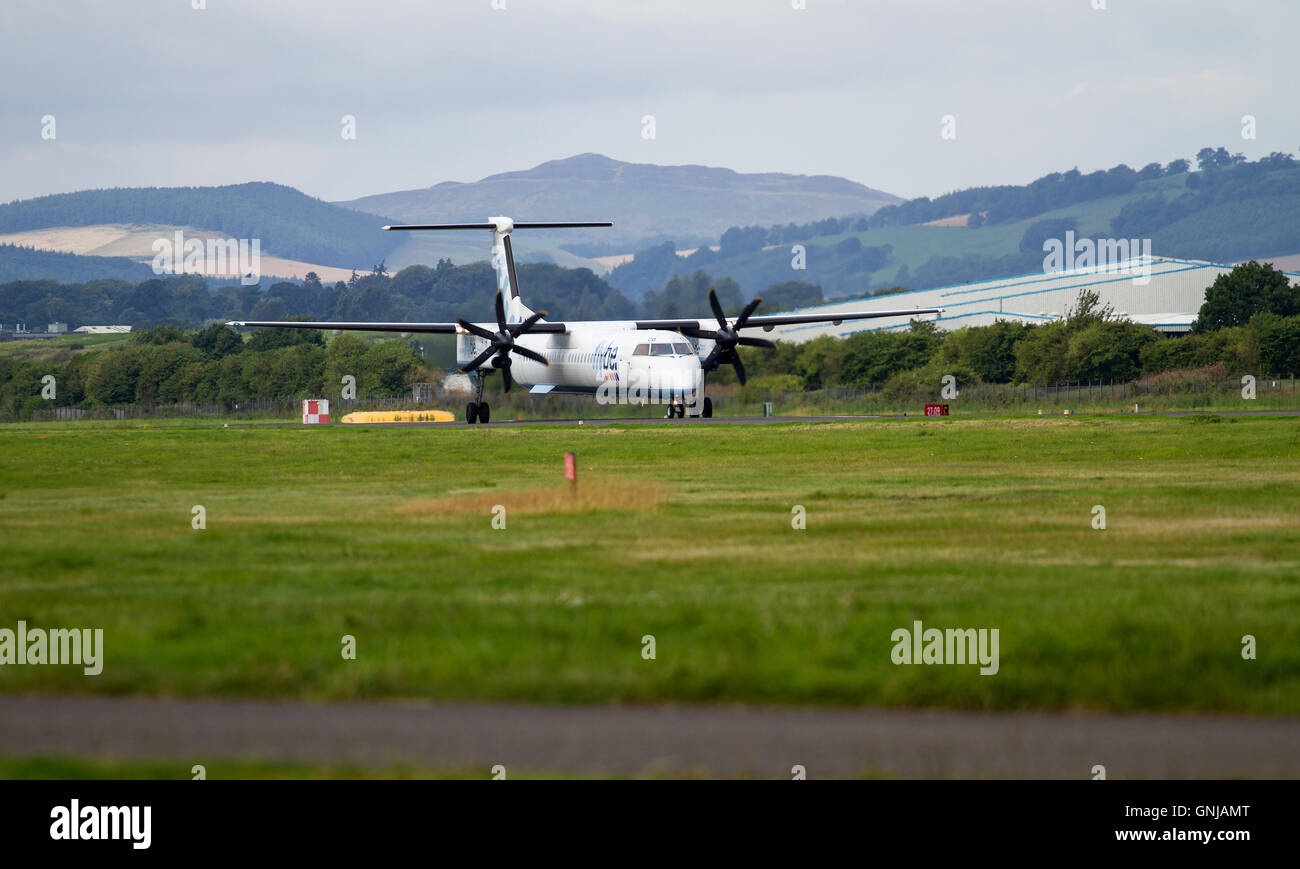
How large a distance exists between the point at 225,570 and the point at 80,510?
818cm

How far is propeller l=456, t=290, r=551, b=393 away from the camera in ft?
221

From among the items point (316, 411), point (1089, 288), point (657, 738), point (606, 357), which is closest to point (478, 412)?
point (606, 357)

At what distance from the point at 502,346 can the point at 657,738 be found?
194 ft

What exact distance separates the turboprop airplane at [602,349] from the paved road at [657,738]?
48.4 metres

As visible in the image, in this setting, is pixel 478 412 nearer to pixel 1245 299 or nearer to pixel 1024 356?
pixel 1024 356

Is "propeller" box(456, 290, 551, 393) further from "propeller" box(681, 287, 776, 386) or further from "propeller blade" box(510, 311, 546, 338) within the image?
"propeller" box(681, 287, 776, 386)

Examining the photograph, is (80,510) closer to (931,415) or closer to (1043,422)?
(1043,422)

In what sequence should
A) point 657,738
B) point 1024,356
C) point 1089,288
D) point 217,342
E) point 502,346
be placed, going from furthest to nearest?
point 1089,288
point 217,342
point 1024,356
point 502,346
point 657,738

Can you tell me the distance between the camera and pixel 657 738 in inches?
374

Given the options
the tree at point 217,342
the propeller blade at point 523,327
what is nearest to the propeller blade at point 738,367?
the propeller blade at point 523,327

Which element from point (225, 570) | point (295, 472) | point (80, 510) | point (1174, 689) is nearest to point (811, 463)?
point (295, 472)

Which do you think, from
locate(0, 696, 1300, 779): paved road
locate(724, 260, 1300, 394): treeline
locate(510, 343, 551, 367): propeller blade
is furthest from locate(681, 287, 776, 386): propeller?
locate(0, 696, 1300, 779): paved road

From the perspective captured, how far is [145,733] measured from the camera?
948 centimetres
